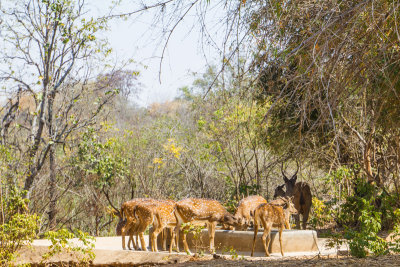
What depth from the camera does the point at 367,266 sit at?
4.46 metres

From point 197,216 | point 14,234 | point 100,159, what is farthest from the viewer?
point 100,159

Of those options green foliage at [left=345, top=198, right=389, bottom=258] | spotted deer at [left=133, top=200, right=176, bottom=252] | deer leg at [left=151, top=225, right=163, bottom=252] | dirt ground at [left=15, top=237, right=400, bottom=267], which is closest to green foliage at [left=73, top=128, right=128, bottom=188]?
spotted deer at [left=133, top=200, right=176, bottom=252]

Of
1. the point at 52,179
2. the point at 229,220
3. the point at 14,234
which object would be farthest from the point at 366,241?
the point at 52,179

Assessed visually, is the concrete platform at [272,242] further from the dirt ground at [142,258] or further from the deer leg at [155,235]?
the deer leg at [155,235]

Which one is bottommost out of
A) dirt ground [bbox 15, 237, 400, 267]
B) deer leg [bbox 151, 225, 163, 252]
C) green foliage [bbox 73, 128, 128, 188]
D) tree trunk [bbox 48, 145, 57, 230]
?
dirt ground [bbox 15, 237, 400, 267]

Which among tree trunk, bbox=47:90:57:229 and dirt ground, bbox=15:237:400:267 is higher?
tree trunk, bbox=47:90:57:229

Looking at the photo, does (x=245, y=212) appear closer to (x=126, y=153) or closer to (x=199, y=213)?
(x=199, y=213)

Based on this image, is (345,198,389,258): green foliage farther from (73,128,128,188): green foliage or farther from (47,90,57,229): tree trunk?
(47,90,57,229): tree trunk

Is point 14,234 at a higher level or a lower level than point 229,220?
lower

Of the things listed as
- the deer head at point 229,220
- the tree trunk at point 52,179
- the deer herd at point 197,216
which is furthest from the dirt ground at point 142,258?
the tree trunk at point 52,179

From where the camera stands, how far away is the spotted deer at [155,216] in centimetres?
784

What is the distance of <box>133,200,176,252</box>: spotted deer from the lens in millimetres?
7836

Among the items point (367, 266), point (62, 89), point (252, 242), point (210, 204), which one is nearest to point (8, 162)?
point (62, 89)

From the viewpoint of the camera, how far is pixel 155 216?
7852 millimetres
